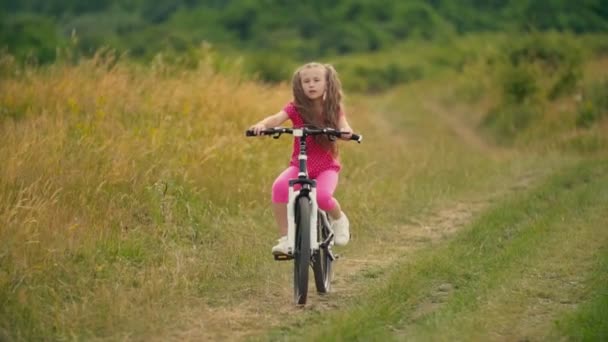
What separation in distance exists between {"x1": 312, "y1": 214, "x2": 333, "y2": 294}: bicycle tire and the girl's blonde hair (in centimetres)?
59

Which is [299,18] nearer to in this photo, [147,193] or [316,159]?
[147,193]

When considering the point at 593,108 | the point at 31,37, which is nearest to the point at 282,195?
the point at 593,108

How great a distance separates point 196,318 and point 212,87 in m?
7.12

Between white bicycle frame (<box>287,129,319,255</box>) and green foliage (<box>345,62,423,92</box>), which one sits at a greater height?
green foliage (<box>345,62,423,92</box>)

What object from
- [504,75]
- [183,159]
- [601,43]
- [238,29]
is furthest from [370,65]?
[183,159]

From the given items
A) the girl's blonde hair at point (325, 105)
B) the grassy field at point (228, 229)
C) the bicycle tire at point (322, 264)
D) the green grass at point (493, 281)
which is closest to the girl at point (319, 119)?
the girl's blonde hair at point (325, 105)

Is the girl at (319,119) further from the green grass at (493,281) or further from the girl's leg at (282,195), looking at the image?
the green grass at (493,281)

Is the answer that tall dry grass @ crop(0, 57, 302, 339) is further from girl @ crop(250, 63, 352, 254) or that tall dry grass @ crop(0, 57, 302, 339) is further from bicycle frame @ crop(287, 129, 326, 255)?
girl @ crop(250, 63, 352, 254)

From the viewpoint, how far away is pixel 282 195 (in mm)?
7230

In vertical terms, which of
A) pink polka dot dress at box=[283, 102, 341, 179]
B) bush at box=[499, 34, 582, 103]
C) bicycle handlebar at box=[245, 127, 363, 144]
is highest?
bush at box=[499, 34, 582, 103]

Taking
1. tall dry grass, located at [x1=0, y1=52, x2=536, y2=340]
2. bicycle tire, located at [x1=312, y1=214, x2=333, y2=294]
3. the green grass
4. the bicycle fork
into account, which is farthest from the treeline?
the bicycle fork

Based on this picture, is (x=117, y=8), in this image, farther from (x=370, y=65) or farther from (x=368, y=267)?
(x=368, y=267)

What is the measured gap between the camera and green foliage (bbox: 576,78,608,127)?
57.3 feet

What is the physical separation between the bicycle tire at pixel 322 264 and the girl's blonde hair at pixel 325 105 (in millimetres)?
587
